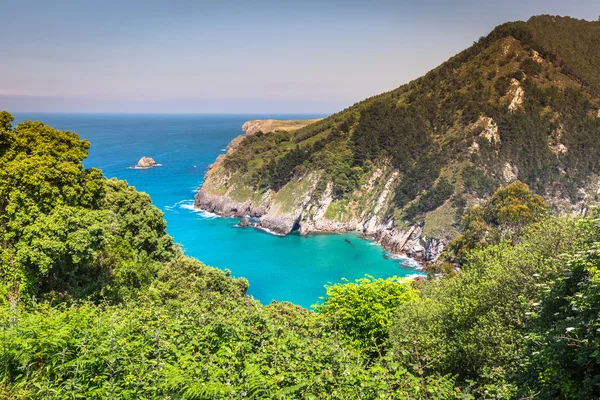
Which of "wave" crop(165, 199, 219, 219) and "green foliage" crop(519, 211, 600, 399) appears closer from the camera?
"green foliage" crop(519, 211, 600, 399)

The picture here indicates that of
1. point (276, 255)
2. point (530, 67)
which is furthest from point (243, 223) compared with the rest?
point (530, 67)

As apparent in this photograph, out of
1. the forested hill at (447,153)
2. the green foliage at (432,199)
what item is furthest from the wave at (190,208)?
the green foliage at (432,199)

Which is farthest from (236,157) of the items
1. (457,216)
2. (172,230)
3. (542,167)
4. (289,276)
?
(542,167)

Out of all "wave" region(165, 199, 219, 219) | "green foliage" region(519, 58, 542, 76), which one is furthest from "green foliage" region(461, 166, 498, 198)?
"wave" region(165, 199, 219, 219)

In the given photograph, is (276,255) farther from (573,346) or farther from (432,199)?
(573,346)

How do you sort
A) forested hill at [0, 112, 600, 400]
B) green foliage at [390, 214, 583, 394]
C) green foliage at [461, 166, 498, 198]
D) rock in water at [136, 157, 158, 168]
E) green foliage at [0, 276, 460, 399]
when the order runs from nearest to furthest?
1. green foliage at [0, 276, 460, 399]
2. forested hill at [0, 112, 600, 400]
3. green foliage at [390, 214, 583, 394]
4. green foliage at [461, 166, 498, 198]
5. rock in water at [136, 157, 158, 168]

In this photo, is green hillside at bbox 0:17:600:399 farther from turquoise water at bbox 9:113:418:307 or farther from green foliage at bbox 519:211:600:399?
turquoise water at bbox 9:113:418:307

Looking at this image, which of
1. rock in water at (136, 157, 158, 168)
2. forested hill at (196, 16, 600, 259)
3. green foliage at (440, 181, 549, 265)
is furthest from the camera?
rock in water at (136, 157, 158, 168)

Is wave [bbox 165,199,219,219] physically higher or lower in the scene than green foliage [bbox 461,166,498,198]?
lower
